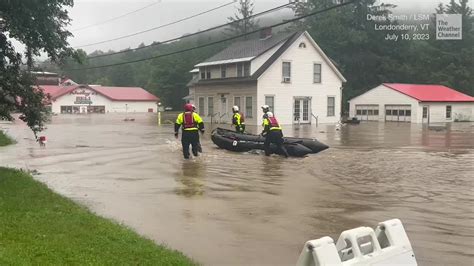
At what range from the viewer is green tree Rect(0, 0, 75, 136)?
10.1 m

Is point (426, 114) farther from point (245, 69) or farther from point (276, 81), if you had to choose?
point (245, 69)

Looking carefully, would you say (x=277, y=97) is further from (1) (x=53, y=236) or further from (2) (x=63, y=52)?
(1) (x=53, y=236)

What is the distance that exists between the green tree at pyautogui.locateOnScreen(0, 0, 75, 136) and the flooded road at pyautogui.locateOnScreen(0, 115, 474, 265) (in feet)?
6.26

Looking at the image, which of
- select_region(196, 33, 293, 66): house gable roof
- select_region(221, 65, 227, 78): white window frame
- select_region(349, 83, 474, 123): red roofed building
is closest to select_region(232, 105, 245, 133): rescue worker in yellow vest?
select_region(196, 33, 293, 66): house gable roof

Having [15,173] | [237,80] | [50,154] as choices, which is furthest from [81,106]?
[15,173]

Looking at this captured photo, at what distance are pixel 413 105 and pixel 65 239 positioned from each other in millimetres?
48139

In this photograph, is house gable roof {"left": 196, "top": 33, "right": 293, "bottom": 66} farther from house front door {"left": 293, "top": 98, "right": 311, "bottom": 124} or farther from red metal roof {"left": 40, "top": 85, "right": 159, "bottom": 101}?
red metal roof {"left": 40, "top": 85, "right": 159, "bottom": 101}

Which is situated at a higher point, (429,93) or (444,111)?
(429,93)

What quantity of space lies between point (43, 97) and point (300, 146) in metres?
9.45

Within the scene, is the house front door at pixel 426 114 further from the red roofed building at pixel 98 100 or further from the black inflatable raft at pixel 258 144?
the red roofed building at pixel 98 100

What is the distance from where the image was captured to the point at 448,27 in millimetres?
69312

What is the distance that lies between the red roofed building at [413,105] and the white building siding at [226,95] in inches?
701

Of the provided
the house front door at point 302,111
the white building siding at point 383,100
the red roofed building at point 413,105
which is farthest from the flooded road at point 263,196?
the red roofed building at point 413,105

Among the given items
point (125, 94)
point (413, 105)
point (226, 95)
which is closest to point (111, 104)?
point (125, 94)
